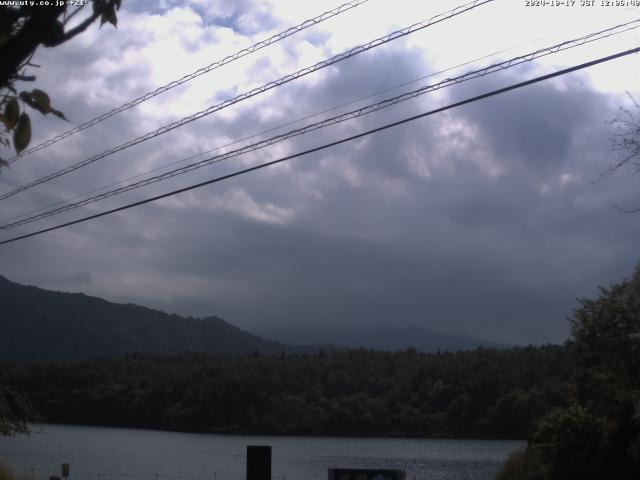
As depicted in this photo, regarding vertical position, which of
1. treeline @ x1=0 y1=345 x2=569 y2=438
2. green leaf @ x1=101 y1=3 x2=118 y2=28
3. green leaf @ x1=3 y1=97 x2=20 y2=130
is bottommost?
green leaf @ x1=3 y1=97 x2=20 y2=130

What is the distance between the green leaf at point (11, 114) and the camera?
4.31 m

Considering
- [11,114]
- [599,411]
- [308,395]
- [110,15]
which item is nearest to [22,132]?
[11,114]

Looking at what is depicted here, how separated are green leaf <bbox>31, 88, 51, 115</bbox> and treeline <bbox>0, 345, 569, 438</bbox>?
78.7 m

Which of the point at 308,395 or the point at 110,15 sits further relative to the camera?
the point at 308,395

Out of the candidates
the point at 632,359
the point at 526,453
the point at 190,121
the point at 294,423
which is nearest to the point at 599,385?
the point at 632,359

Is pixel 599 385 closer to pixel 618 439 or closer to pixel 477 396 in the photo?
pixel 618 439

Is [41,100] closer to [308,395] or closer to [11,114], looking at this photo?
[11,114]

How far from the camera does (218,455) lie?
2464 inches

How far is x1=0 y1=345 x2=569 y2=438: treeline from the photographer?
8338 cm

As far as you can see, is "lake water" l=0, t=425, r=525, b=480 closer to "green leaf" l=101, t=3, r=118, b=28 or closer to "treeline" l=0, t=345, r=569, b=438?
"treeline" l=0, t=345, r=569, b=438

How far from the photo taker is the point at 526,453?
999 inches

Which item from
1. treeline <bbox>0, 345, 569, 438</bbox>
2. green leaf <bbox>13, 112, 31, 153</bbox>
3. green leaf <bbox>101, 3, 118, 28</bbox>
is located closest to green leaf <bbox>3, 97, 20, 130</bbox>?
green leaf <bbox>13, 112, 31, 153</bbox>

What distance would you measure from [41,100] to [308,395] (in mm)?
95744

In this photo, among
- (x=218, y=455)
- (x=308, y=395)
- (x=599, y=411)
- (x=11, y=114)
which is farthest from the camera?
(x=308, y=395)
